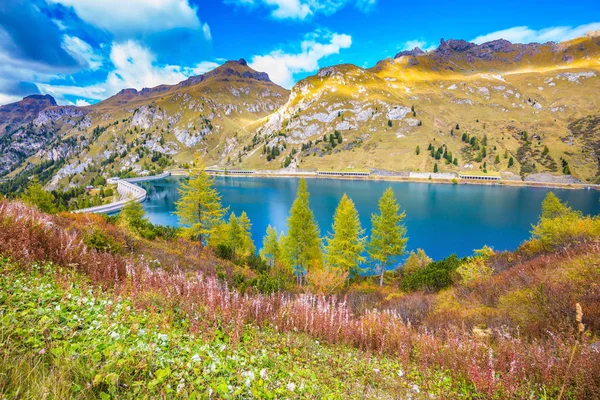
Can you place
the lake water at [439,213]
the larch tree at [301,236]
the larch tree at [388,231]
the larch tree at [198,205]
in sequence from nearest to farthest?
the larch tree at [388,231] < the larch tree at [198,205] < the larch tree at [301,236] < the lake water at [439,213]

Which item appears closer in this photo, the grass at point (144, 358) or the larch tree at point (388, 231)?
the grass at point (144, 358)

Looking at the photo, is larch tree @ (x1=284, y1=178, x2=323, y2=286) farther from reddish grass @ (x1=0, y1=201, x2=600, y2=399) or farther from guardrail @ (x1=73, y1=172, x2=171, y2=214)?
guardrail @ (x1=73, y1=172, x2=171, y2=214)

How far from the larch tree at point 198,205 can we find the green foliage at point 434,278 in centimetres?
2289

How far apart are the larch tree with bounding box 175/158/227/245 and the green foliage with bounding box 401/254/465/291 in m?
22.9

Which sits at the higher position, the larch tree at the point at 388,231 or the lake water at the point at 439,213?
the larch tree at the point at 388,231

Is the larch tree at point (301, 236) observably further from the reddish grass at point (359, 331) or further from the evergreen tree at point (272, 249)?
the reddish grass at point (359, 331)

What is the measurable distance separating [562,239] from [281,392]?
2048 centimetres

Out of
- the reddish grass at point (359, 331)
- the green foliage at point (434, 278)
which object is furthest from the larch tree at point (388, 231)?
the reddish grass at point (359, 331)

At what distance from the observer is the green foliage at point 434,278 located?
66.3 ft

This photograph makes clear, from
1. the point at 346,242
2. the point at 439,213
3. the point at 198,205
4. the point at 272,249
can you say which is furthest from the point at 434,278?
the point at 439,213

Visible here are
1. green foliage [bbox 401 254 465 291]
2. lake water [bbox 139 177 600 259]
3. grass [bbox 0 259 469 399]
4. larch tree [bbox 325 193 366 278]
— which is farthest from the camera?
lake water [bbox 139 177 600 259]

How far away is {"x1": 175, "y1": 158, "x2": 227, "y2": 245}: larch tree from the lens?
106 feet

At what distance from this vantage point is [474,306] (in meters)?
11.7

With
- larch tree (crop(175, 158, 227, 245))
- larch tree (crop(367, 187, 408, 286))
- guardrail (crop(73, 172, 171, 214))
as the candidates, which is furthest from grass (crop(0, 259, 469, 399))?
guardrail (crop(73, 172, 171, 214))
